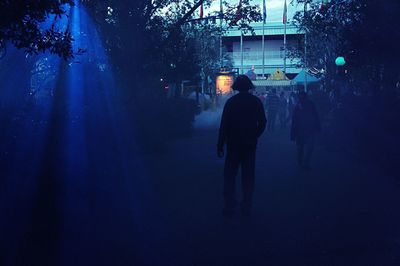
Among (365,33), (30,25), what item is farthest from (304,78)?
(30,25)

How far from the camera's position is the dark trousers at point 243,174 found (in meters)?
7.15

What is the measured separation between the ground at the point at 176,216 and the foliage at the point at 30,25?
77.6 inches

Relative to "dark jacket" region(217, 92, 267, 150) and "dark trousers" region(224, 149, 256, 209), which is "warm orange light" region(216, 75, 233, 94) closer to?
"dark jacket" region(217, 92, 267, 150)

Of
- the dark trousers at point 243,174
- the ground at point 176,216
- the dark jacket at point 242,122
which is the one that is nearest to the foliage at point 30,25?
the ground at point 176,216

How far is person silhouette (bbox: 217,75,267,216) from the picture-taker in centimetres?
716

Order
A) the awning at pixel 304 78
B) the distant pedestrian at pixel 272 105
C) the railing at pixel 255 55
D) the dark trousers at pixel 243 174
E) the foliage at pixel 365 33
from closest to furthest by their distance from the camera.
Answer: the dark trousers at pixel 243 174 < the foliage at pixel 365 33 < the distant pedestrian at pixel 272 105 < the awning at pixel 304 78 < the railing at pixel 255 55

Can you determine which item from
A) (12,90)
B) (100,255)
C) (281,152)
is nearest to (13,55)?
(12,90)

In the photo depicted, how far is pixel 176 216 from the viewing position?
23.9 ft

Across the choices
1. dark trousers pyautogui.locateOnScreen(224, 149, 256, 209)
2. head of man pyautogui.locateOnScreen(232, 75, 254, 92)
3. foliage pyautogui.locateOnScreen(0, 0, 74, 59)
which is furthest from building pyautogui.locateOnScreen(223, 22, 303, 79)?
foliage pyautogui.locateOnScreen(0, 0, 74, 59)

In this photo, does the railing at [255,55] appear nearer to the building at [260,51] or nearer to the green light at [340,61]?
the building at [260,51]

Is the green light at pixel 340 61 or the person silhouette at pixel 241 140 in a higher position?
the green light at pixel 340 61

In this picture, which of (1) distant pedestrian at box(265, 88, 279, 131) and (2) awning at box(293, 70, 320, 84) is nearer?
(1) distant pedestrian at box(265, 88, 279, 131)

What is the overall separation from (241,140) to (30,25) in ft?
10.1

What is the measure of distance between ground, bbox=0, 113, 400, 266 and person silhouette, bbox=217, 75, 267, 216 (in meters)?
0.32
